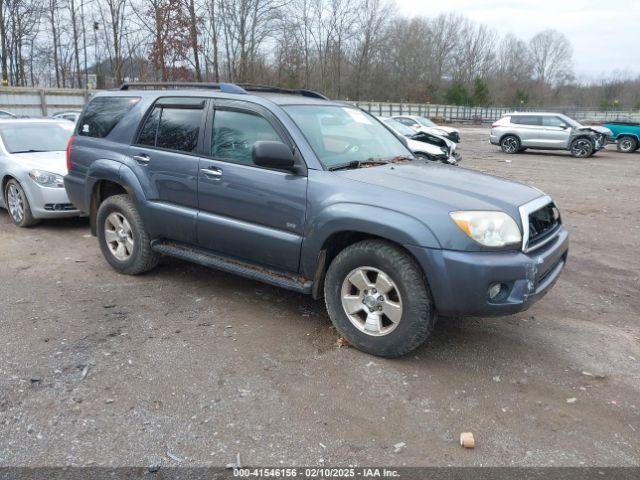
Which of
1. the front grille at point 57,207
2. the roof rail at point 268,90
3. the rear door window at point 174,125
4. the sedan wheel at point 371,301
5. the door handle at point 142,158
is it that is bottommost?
the sedan wheel at point 371,301

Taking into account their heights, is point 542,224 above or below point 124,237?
above

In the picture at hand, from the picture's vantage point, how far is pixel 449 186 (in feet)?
12.7

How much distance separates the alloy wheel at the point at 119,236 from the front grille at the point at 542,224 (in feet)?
11.9

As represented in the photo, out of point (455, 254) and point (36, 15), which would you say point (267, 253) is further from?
point (36, 15)

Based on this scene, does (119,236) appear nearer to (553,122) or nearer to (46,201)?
(46,201)

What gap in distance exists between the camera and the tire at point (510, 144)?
22.3 meters

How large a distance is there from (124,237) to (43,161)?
3.05 meters

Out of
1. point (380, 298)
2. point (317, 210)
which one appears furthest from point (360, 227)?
point (380, 298)

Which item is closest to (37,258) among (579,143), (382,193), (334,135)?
(334,135)

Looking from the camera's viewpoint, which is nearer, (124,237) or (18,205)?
(124,237)

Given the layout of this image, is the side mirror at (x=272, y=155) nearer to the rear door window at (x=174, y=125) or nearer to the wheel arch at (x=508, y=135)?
the rear door window at (x=174, y=125)

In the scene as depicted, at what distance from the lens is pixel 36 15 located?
132ft

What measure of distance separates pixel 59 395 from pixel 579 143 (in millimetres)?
21880

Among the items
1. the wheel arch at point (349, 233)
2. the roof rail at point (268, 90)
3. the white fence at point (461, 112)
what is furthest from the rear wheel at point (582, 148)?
the white fence at point (461, 112)
